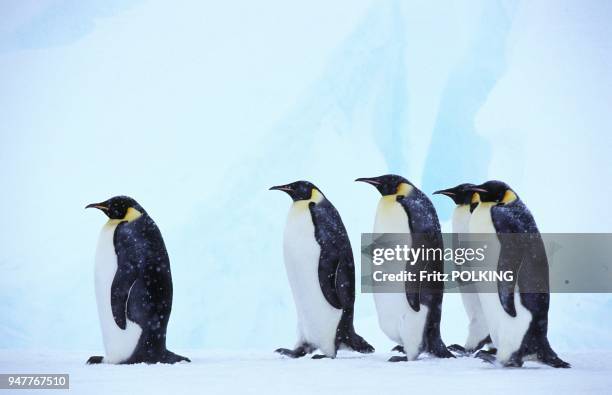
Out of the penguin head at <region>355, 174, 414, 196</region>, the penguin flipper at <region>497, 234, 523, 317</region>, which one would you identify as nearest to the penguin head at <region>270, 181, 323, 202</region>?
the penguin head at <region>355, 174, 414, 196</region>

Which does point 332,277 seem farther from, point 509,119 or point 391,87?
point 391,87

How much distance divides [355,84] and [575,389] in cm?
775

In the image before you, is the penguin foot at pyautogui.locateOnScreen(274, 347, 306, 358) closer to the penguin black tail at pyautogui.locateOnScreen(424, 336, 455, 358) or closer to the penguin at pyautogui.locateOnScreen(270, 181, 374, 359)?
the penguin at pyautogui.locateOnScreen(270, 181, 374, 359)

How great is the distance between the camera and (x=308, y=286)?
3.37 metres

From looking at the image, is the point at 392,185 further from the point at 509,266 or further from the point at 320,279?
the point at 509,266

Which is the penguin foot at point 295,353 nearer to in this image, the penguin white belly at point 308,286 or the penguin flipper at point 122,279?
the penguin white belly at point 308,286

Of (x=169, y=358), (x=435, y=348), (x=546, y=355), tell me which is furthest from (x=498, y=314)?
(x=169, y=358)

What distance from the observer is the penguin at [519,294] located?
2.80 metres

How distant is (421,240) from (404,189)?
280 mm

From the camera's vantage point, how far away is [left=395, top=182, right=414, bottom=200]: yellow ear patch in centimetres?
341

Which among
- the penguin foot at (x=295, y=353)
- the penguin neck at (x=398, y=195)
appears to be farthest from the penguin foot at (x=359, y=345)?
the penguin neck at (x=398, y=195)

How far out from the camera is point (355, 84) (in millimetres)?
9820

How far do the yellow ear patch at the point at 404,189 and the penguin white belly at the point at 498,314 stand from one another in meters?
0.44

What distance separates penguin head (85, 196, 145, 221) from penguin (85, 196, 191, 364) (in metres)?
0.04
